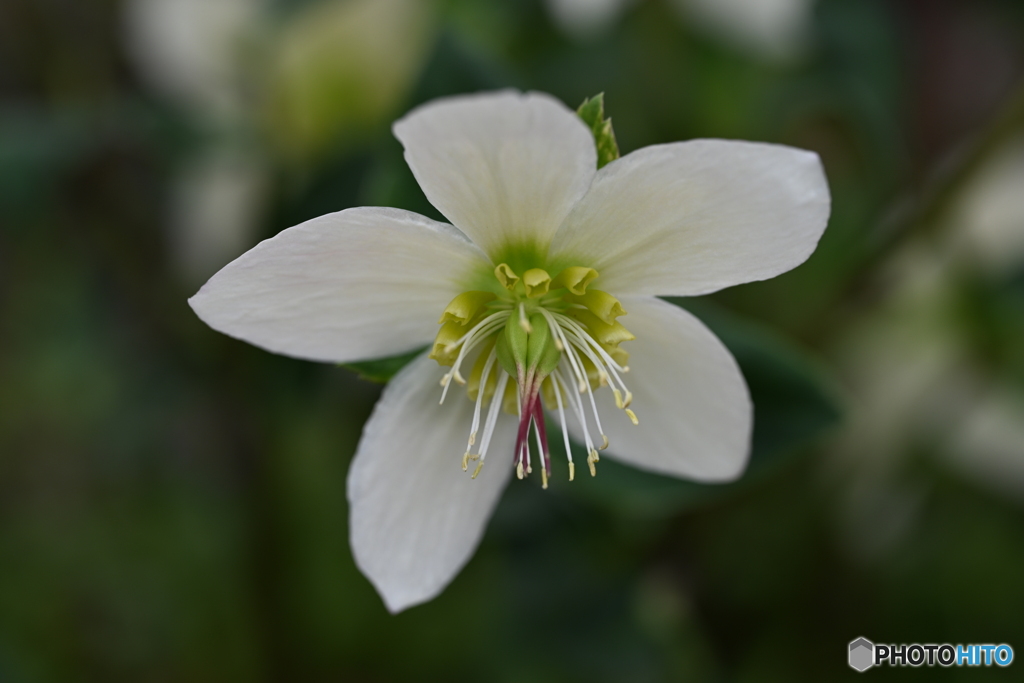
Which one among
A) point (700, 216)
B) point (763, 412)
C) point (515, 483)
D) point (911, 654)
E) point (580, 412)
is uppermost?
point (700, 216)

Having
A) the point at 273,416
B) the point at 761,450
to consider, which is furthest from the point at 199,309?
the point at 273,416

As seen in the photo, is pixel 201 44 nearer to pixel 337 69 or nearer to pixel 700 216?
pixel 337 69

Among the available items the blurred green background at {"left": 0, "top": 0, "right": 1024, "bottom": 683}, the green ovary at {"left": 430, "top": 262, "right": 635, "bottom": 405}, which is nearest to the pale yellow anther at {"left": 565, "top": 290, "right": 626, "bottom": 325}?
the green ovary at {"left": 430, "top": 262, "right": 635, "bottom": 405}

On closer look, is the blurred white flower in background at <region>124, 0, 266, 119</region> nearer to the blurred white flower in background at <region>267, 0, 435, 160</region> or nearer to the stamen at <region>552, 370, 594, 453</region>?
the blurred white flower in background at <region>267, 0, 435, 160</region>

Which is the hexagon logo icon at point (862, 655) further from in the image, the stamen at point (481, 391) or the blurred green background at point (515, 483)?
the stamen at point (481, 391)

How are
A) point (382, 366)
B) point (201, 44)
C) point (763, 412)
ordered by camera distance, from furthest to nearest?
point (201, 44), point (763, 412), point (382, 366)

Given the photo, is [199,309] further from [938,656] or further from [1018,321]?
[1018,321]

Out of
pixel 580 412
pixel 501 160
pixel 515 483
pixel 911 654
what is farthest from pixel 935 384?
pixel 501 160
